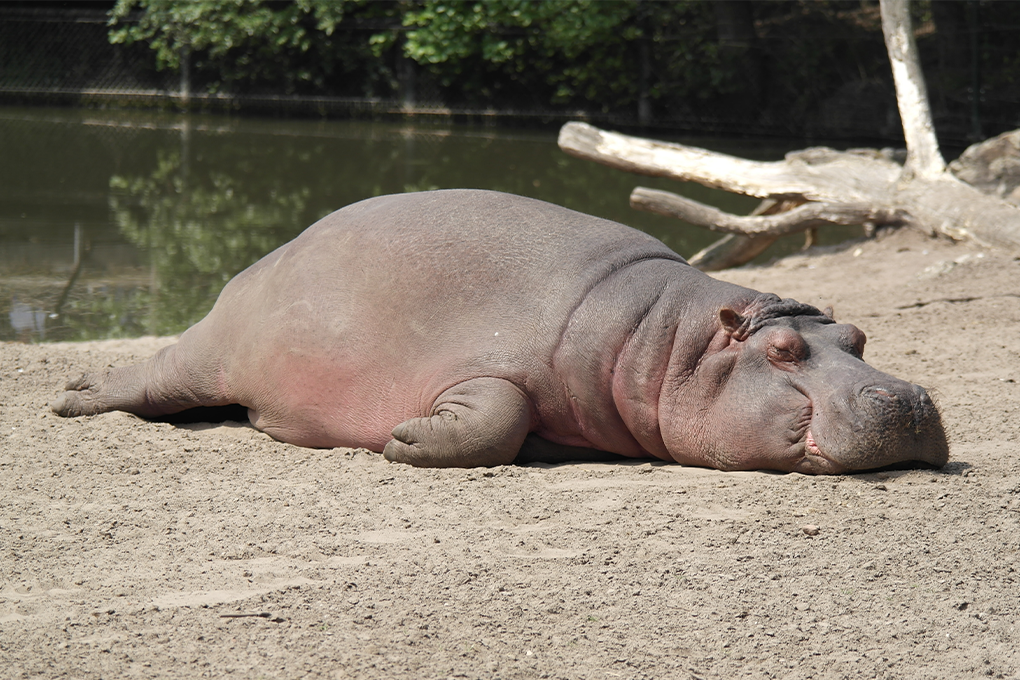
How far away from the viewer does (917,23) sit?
16.3 metres

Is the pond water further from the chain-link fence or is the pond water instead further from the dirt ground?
the dirt ground

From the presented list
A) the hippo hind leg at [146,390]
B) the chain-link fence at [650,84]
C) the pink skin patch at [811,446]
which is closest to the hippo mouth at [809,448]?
the pink skin patch at [811,446]

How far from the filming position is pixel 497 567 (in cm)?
288

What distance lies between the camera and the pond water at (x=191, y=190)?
24.5ft

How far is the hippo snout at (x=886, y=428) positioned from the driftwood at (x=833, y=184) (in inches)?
162

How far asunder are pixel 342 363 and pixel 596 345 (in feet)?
3.31

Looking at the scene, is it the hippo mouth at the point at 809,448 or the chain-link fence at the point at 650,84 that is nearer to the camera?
the hippo mouth at the point at 809,448

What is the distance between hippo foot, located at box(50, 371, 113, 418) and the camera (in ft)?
15.2

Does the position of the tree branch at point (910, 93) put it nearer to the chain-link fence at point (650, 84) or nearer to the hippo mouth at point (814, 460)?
the hippo mouth at point (814, 460)

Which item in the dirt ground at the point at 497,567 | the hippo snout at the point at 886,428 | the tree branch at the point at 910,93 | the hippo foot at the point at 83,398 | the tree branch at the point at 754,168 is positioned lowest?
the hippo foot at the point at 83,398

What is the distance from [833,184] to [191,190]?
721 centimetres

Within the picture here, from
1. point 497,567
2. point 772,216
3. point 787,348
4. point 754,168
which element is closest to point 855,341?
point 787,348

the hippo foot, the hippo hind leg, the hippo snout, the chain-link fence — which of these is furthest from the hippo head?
the chain-link fence

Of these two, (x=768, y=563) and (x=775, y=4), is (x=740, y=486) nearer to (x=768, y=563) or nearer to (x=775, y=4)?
(x=768, y=563)
